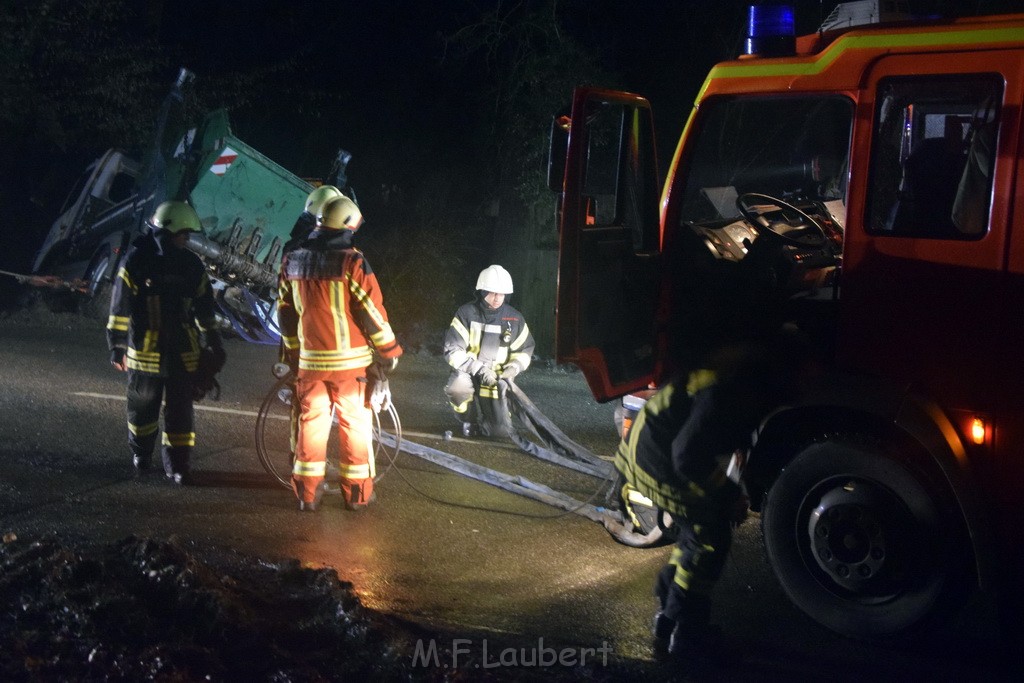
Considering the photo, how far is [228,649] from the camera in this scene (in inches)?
154

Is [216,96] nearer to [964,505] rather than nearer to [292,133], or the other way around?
[292,133]

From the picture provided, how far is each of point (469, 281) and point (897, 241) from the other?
34.5 ft

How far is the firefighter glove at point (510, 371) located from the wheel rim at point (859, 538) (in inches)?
137

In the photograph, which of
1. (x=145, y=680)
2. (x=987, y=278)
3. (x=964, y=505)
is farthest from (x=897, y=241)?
(x=145, y=680)

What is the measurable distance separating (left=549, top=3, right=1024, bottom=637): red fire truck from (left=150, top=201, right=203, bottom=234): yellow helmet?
118 inches

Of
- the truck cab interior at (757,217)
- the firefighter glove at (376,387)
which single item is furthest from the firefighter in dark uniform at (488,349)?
the truck cab interior at (757,217)

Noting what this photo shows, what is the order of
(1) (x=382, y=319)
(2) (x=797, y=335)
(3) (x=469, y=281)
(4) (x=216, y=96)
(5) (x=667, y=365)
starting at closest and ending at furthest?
(2) (x=797, y=335) → (5) (x=667, y=365) → (1) (x=382, y=319) → (3) (x=469, y=281) → (4) (x=216, y=96)

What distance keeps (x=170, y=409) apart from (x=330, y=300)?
1.48 meters

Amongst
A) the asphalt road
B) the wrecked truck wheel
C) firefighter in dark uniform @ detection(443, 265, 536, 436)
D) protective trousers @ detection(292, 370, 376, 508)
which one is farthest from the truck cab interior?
the wrecked truck wheel

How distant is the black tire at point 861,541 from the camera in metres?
4.02

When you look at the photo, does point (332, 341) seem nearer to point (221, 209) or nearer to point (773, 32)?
point (773, 32)

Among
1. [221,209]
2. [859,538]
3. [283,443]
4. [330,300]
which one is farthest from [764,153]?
[221,209]

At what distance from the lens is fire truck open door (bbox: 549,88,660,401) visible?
435cm

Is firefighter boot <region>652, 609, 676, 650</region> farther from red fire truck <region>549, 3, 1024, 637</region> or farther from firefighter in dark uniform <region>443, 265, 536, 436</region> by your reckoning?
firefighter in dark uniform <region>443, 265, 536, 436</region>
